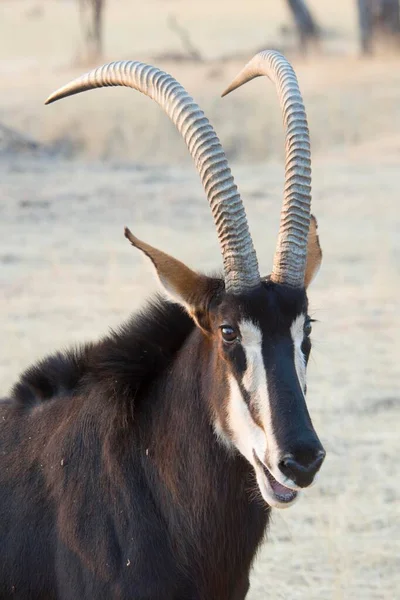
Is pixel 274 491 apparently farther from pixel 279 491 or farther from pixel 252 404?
pixel 252 404

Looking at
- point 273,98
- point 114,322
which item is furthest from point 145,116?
point 114,322

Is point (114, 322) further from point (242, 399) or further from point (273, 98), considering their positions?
point (273, 98)

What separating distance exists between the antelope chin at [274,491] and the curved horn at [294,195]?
810 millimetres

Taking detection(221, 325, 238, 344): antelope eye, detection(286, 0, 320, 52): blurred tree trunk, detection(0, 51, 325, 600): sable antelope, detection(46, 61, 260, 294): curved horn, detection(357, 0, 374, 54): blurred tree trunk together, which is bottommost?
detection(286, 0, 320, 52): blurred tree trunk

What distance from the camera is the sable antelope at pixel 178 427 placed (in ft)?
16.6

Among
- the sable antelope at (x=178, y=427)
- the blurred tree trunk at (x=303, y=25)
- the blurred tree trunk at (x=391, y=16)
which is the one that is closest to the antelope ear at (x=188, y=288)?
the sable antelope at (x=178, y=427)

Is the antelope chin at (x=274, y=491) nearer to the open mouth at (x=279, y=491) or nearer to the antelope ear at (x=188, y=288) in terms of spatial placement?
the open mouth at (x=279, y=491)

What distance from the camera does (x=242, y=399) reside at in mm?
5020

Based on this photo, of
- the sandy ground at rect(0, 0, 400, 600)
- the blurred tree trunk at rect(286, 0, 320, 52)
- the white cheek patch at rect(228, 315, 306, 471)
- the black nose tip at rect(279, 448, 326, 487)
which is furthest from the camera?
the blurred tree trunk at rect(286, 0, 320, 52)

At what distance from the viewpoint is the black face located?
4.77 meters

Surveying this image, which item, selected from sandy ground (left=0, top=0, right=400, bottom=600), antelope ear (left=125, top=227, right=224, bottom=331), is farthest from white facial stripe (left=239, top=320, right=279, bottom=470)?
sandy ground (left=0, top=0, right=400, bottom=600)

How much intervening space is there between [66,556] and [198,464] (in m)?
0.67

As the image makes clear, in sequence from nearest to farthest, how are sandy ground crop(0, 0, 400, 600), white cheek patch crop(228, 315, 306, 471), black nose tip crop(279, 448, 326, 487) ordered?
black nose tip crop(279, 448, 326, 487) < white cheek patch crop(228, 315, 306, 471) < sandy ground crop(0, 0, 400, 600)

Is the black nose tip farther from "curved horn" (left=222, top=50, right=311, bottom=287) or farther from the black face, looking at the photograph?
"curved horn" (left=222, top=50, right=311, bottom=287)
